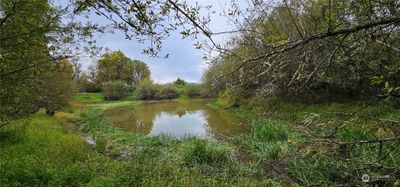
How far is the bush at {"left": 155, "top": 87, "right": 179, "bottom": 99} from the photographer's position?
50688 millimetres

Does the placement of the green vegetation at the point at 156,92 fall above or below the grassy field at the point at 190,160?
above

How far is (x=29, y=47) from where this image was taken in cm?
584

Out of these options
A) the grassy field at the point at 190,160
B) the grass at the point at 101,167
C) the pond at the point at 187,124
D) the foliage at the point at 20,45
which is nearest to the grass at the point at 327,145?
the grassy field at the point at 190,160

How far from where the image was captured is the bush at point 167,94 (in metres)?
50.7

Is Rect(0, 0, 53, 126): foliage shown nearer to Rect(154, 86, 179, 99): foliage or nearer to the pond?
the pond

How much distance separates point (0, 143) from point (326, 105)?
14.1 meters

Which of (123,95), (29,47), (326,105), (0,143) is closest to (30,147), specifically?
(0,143)

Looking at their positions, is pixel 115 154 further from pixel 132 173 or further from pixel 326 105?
pixel 326 105

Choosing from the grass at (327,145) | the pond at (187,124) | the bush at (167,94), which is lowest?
the pond at (187,124)

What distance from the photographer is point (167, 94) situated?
51125 millimetres

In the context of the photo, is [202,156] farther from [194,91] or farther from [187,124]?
[194,91]

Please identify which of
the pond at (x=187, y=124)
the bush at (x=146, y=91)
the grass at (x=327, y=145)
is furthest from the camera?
the bush at (x=146, y=91)

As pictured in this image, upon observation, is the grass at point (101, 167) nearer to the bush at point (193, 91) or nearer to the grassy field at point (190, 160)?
the grassy field at point (190, 160)

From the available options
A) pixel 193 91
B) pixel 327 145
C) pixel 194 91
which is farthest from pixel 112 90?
pixel 327 145
